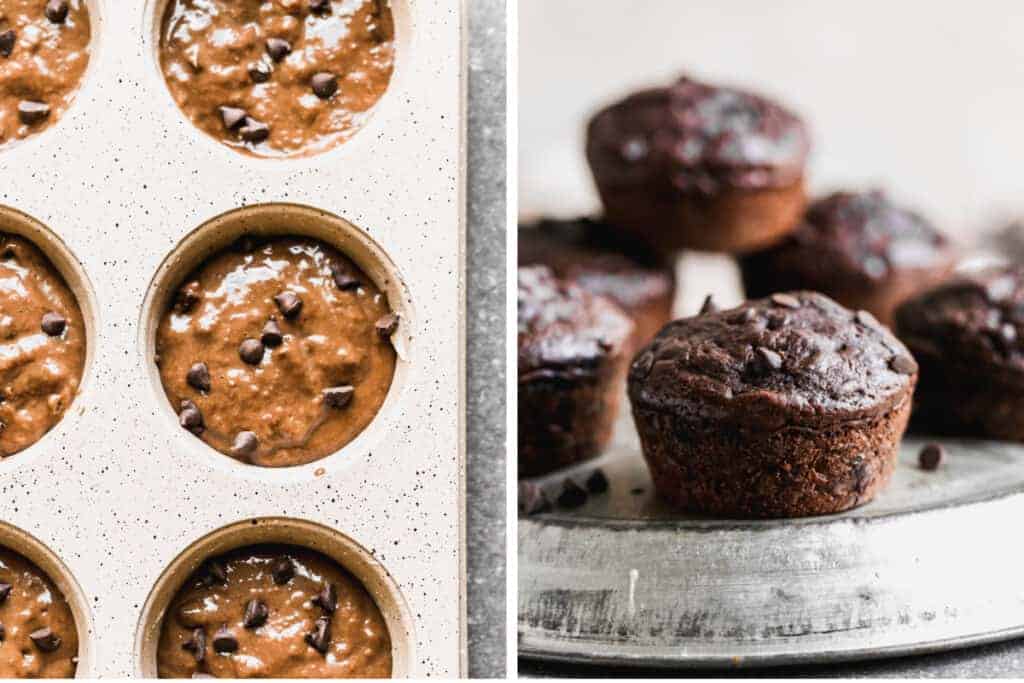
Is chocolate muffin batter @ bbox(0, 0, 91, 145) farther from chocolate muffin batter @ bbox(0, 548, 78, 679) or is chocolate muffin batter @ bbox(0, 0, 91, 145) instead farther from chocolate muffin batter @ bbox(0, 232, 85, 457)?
chocolate muffin batter @ bbox(0, 548, 78, 679)

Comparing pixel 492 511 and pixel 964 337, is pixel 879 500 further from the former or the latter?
pixel 492 511

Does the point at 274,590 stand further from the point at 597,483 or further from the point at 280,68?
the point at 280,68

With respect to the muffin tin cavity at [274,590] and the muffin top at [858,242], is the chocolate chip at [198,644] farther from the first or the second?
the muffin top at [858,242]

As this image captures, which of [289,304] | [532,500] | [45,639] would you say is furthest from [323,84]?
[45,639]

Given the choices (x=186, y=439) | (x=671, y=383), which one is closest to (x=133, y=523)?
(x=186, y=439)

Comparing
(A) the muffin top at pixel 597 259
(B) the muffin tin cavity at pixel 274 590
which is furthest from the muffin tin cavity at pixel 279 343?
(A) the muffin top at pixel 597 259

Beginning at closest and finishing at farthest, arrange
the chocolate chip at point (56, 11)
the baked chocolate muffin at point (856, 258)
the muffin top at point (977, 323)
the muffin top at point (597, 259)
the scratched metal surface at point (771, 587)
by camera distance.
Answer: the scratched metal surface at point (771, 587) < the chocolate chip at point (56, 11) < the muffin top at point (977, 323) < the muffin top at point (597, 259) < the baked chocolate muffin at point (856, 258)
